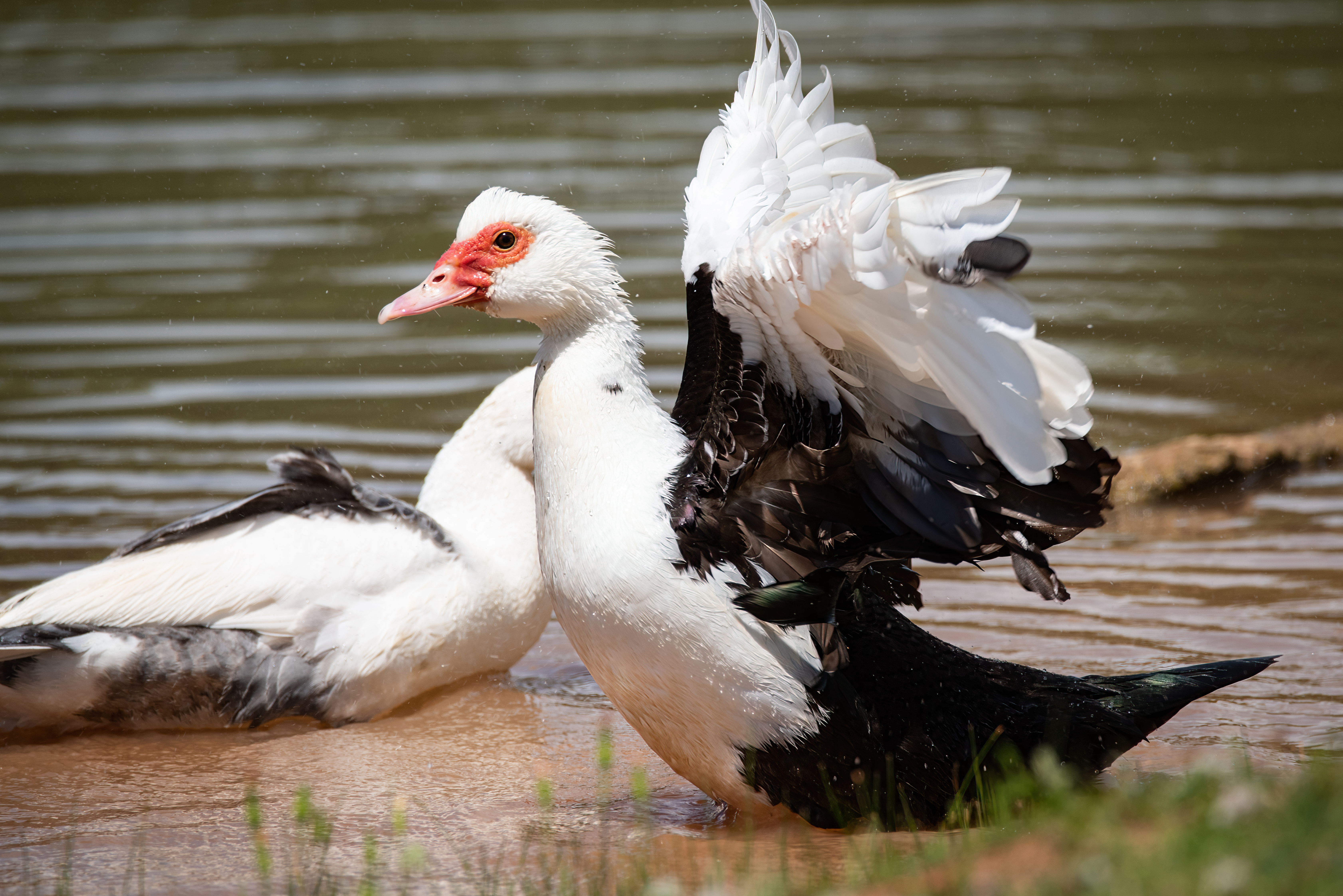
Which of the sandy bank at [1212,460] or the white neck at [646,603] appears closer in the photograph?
the white neck at [646,603]

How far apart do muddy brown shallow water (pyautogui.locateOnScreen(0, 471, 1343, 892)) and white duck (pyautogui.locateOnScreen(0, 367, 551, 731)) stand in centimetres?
17

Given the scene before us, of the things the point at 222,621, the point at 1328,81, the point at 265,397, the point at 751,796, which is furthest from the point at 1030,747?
the point at 1328,81

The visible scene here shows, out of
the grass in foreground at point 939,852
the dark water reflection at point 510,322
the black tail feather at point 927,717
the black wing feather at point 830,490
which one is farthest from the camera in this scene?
the dark water reflection at point 510,322

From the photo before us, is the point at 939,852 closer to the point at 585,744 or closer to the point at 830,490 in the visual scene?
the point at 830,490

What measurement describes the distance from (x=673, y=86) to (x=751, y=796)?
41.0 feet

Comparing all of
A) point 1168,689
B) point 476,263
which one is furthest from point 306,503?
point 1168,689

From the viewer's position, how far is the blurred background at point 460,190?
9.16 meters

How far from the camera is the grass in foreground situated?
8.63 feet

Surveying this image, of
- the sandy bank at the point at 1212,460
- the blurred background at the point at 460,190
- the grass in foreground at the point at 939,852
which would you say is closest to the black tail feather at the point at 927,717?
the grass in foreground at the point at 939,852

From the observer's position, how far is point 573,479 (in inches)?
168

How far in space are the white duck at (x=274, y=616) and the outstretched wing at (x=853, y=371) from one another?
1.68 meters

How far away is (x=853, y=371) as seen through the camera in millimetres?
3846

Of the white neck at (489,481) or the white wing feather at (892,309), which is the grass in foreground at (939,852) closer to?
the white wing feather at (892,309)

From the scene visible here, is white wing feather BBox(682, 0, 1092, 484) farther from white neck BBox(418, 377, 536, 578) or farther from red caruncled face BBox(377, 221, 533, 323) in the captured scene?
white neck BBox(418, 377, 536, 578)
